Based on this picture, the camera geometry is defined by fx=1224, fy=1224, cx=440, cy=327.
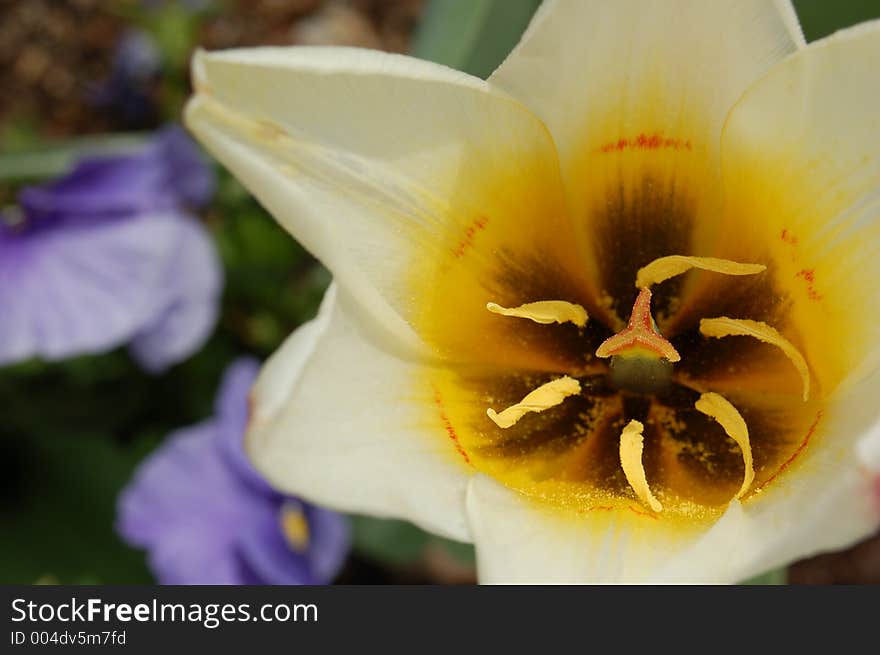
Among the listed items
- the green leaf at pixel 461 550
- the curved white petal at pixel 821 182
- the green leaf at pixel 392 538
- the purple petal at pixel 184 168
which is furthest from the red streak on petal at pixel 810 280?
the purple petal at pixel 184 168

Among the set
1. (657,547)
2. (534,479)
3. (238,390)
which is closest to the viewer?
(657,547)

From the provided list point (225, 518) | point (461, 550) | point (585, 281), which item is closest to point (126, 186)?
point (225, 518)

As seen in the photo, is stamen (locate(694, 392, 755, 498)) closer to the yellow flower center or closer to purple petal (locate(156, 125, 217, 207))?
the yellow flower center

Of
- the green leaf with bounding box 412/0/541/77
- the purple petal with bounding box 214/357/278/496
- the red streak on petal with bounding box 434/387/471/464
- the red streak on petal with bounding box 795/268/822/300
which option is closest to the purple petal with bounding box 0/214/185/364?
the purple petal with bounding box 214/357/278/496

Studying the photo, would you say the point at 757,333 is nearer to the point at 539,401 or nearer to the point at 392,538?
the point at 539,401

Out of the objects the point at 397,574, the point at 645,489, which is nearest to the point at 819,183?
the point at 645,489

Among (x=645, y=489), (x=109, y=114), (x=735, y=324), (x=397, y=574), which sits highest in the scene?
(x=109, y=114)

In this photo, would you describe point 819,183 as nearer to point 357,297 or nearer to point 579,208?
point 579,208
